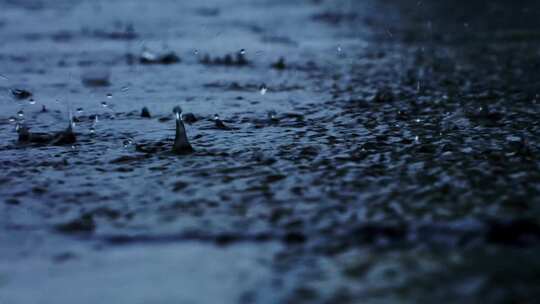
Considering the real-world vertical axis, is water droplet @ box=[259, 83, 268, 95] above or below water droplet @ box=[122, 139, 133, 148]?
above

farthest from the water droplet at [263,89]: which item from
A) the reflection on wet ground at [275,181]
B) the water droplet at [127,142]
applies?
the water droplet at [127,142]

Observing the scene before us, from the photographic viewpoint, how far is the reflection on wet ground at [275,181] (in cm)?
137

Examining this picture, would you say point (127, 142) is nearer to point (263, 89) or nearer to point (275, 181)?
point (275, 181)

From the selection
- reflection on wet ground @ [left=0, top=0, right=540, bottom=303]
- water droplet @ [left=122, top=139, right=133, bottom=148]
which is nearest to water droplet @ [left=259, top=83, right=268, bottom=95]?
reflection on wet ground @ [left=0, top=0, right=540, bottom=303]

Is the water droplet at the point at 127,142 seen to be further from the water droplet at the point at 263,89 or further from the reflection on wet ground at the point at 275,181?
the water droplet at the point at 263,89

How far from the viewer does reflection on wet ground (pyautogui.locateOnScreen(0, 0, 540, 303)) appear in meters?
1.37

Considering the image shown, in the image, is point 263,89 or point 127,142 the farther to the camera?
point 263,89

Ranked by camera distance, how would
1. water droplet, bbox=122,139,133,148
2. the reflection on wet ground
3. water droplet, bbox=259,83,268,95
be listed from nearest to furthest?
1. the reflection on wet ground
2. water droplet, bbox=122,139,133,148
3. water droplet, bbox=259,83,268,95

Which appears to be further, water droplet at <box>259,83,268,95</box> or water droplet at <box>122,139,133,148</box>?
water droplet at <box>259,83,268,95</box>

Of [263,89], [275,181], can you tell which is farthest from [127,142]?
[263,89]

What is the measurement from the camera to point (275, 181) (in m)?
1.97

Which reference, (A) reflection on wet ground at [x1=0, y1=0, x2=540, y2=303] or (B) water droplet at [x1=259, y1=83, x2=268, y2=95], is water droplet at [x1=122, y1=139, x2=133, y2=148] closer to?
(A) reflection on wet ground at [x1=0, y1=0, x2=540, y2=303]

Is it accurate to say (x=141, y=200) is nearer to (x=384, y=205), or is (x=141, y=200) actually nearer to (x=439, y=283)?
(x=384, y=205)

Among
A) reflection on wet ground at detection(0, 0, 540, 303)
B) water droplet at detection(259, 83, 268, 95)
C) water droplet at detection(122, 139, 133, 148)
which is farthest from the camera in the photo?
water droplet at detection(259, 83, 268, 95)
